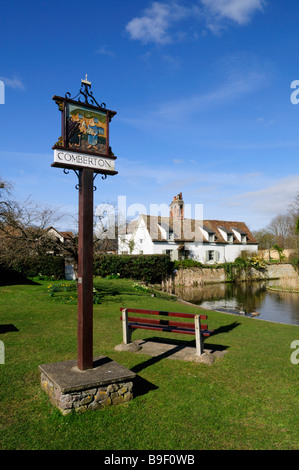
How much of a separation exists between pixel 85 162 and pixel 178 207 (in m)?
37.6

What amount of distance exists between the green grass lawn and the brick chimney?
33.8 meters

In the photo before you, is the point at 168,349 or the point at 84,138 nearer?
the point at 84,138

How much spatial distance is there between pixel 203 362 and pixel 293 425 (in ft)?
8.88

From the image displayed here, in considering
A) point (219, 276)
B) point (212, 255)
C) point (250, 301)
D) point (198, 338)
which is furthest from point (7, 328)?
point (212, 255)

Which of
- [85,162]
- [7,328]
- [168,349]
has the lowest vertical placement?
[168,349]

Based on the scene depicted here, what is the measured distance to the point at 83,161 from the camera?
5.78 metres

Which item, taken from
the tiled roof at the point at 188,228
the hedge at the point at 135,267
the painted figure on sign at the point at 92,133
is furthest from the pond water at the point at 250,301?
the painted figure on sign at the point at 92,133

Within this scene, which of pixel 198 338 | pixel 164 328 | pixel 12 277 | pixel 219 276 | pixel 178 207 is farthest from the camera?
pixel 178 207

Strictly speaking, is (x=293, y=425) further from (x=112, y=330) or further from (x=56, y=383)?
(x=112, y=330)

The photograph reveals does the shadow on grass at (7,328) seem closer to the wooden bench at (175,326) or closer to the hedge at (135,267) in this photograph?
the wooden bench at (175,326)

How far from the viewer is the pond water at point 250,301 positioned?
18578 millimetres


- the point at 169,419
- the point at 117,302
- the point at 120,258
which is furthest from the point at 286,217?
the point at 169,419

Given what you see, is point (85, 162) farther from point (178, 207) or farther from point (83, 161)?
point (178, 207)
